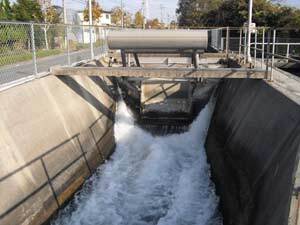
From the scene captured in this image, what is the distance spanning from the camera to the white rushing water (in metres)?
8.05

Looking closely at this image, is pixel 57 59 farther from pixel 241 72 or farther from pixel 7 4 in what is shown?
pixel 7 4

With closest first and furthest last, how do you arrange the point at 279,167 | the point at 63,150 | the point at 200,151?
the point at 279,167
the point at 63,150
the point at 200,151

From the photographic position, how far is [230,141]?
9.01 m

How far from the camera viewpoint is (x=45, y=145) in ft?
26.8

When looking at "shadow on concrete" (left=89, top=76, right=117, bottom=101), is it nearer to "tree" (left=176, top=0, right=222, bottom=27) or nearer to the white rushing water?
the white rushing water

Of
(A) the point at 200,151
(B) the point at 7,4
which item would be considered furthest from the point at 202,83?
(B) the point at 7,4

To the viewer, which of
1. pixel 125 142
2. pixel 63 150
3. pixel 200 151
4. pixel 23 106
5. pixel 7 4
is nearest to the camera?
pixel 23 106

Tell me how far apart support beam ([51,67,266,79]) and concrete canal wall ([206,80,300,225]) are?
470mm

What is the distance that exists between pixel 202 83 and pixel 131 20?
225 feet

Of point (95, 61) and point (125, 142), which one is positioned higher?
point (95, 61)

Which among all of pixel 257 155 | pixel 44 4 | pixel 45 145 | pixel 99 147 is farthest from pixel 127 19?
pixel 257 155

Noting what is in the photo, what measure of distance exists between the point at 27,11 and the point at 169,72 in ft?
103

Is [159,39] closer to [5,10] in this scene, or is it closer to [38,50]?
[38,50]

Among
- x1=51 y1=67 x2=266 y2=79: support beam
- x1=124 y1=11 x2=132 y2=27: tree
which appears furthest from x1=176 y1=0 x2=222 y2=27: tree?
x1=51 y1=67 x2=266 y2=79: support beam
